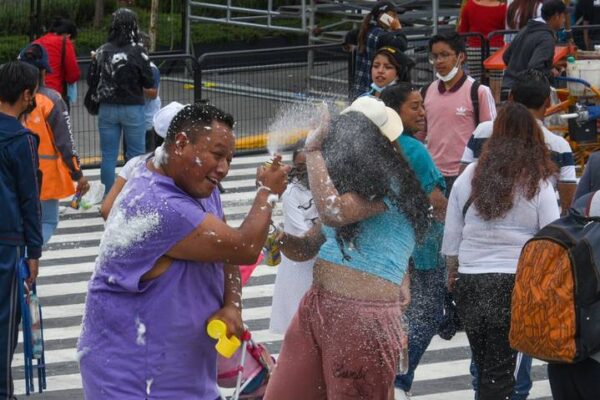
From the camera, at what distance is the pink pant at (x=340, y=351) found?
19.6ft

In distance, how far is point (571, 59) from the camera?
15.0 m

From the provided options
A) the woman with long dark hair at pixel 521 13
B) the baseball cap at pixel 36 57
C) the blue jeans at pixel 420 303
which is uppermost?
the woman with long dark hair at pixel 521 13

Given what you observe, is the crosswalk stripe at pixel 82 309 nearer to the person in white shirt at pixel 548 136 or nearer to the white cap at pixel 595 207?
the person in white shirt at pixel 548 136

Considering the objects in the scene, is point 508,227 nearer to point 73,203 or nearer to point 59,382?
point 59,382

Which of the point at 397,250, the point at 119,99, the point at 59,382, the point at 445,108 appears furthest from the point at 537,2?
the point at 397,250

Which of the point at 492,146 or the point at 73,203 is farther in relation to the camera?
the point at 73,203

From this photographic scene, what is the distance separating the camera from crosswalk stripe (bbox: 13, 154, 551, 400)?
8758 millimetres

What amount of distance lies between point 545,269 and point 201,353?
146 centimetres

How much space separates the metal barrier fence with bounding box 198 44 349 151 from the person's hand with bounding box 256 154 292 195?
10736 millimetres

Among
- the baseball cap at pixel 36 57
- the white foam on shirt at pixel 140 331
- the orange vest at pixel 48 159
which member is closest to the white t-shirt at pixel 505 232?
the white foam on shirt at pixel 140 331

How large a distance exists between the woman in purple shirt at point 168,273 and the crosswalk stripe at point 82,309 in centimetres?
252

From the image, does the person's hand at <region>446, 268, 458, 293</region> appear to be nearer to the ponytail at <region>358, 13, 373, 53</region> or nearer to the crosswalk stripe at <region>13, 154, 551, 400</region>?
the crosswalk stripe at <region>13, 154, 551, 400</region>

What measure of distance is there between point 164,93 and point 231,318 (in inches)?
477

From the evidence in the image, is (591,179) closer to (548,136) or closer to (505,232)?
(505,232)
